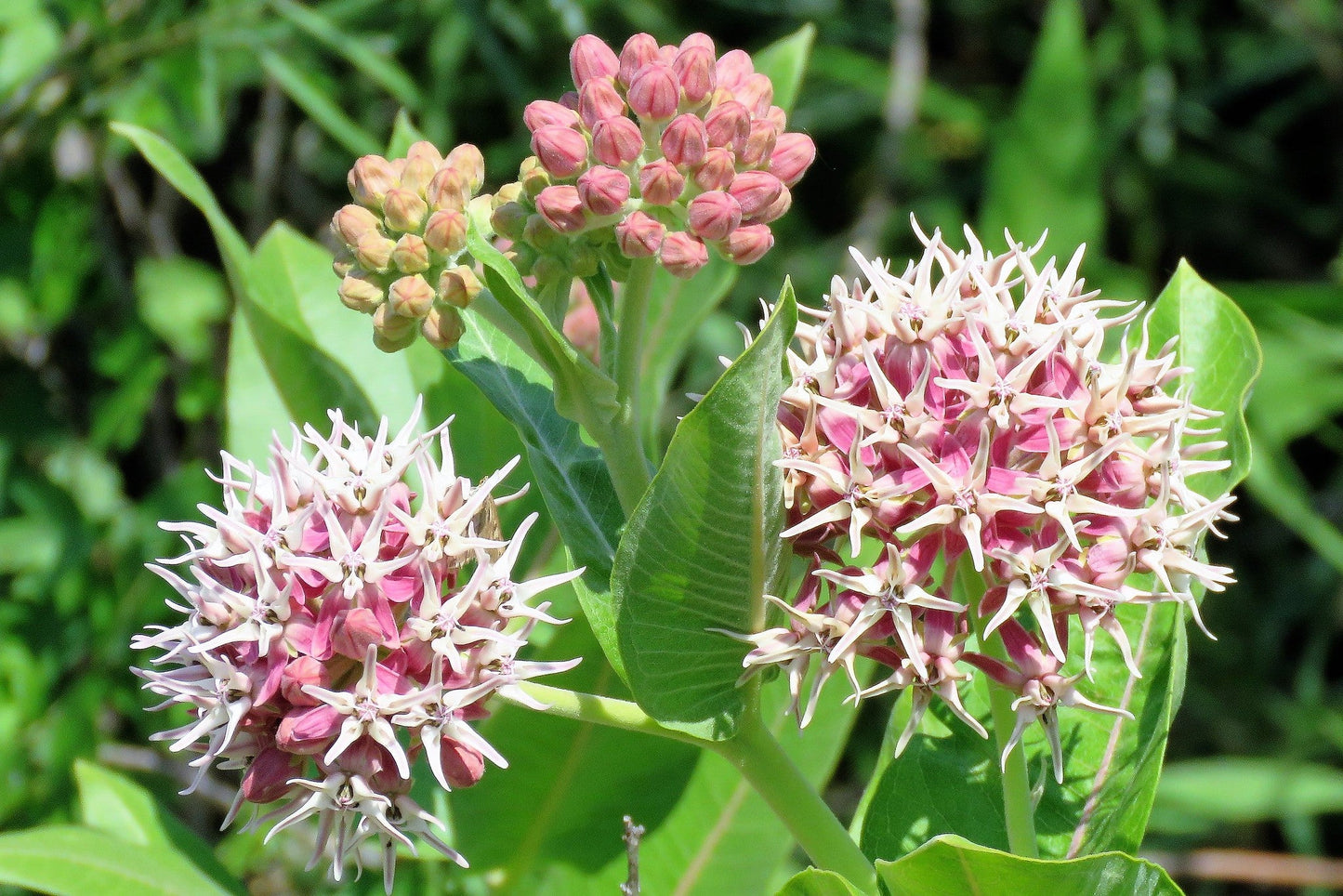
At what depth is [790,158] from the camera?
146 centimetres

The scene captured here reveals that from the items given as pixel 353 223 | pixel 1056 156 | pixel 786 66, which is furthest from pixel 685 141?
pixel 1056 156

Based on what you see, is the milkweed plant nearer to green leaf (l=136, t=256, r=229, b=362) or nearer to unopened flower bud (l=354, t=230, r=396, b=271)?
unopened flower bud (l=354, t=230, r=396, b=271)

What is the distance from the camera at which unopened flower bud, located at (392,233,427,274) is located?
138 centimetres

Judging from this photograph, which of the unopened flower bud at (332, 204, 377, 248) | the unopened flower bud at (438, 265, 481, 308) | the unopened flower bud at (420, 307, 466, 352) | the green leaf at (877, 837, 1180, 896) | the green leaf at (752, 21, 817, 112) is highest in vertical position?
the green leaf at (752, 21, 817, 112)

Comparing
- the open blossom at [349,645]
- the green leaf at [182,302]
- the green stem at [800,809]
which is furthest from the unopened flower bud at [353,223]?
the green leaf at [182,302]

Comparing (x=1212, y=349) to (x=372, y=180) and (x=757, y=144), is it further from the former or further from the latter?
(x=372, y=180)

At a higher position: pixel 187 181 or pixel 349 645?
pixel 187 181

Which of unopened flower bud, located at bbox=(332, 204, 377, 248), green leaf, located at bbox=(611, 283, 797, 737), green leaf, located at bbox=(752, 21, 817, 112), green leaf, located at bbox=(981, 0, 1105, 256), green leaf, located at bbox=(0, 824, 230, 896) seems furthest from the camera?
green leaf, located at bbox=(981, 0, 1105, 256)

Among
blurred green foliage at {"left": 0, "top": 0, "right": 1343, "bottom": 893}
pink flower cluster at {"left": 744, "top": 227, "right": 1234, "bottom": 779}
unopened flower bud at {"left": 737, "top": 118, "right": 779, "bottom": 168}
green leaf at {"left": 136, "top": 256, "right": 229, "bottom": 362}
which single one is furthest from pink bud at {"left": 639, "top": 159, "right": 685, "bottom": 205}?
green leaf at {"left": 136, "top": 256, "right": 229, "bottom": 362}

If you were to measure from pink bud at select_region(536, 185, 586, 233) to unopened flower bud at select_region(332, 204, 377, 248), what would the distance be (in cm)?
21

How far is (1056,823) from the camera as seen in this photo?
5.46ft

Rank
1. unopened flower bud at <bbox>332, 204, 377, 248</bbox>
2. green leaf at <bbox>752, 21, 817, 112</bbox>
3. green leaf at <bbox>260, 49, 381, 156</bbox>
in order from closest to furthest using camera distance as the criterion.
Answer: unopened flower bud at <bbox>332, 204, 377, 248</bbox>
green leaf at <bbox>752, 21, 817, 112</bbox>
green leaf at <bbox>260, 49, 381, 156</bbox>

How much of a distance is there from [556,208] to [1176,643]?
34.6 inches

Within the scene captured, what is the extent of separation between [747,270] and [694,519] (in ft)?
10.2
